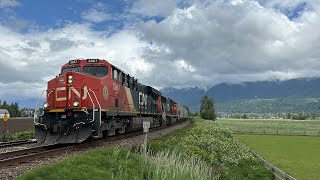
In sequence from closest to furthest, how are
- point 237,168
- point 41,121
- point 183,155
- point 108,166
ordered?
point 108,166 → point 183,155 → point 237,168 → point 41,121

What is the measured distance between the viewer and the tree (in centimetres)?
13171

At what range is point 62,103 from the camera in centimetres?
1966

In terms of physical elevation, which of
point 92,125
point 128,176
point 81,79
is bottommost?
point 128,176

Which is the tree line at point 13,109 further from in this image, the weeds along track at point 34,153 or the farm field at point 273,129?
the weeds along track at point 34,153

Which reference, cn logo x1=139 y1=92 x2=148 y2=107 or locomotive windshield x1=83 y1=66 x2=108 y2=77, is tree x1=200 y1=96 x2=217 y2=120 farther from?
locomotive windshield x1=83 y1=66 x2=108 y2=77

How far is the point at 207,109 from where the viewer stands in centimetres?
13700

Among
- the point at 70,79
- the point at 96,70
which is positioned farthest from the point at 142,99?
the point at 70,79

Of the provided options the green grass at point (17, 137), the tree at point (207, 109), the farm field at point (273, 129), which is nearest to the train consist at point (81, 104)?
the green grass at point (17, 137)

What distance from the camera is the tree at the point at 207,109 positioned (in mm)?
131712

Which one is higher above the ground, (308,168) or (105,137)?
(105,137)

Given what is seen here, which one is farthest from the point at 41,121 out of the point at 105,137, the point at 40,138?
the point at 105,137

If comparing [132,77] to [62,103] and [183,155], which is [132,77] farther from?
[183,155]

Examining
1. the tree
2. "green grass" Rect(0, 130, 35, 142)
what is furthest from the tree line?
"green grass" Rect(0, 130, 35, 142)

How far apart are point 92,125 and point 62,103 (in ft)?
7.88
